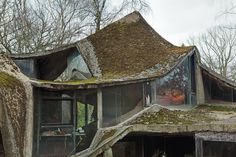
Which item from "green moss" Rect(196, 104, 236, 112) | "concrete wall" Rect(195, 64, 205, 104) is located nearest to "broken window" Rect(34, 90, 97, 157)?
"green moss" Rect(196, 104, 236, 112)

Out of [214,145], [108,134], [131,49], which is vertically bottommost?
[214,145]

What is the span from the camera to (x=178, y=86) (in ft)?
53.4

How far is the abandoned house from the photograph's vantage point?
487 inches

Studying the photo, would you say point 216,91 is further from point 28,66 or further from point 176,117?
point 28,66

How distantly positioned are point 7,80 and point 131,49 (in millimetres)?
6721

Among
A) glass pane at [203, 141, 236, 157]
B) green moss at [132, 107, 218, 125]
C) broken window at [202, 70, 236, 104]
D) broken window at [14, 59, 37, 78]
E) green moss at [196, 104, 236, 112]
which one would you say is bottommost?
glass pane at [203, 141, 236, 157]

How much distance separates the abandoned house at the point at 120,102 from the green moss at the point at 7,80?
3 cm

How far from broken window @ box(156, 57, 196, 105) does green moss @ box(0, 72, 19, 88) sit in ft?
17.5

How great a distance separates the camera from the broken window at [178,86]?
50.6ft

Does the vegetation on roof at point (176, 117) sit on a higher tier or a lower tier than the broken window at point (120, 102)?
lower

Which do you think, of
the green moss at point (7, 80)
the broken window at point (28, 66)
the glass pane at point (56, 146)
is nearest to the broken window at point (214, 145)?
the glass pane at point (56, 146)

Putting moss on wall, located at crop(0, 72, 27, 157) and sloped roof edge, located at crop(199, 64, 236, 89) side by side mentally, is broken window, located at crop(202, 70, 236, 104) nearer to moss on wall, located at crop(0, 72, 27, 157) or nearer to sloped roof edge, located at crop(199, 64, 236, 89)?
sloped roof edge, located at crop(199, 64, 236, 89)

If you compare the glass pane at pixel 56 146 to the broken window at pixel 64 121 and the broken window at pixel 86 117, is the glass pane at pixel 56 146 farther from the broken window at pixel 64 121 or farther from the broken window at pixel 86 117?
the broken window at pixel 86 117

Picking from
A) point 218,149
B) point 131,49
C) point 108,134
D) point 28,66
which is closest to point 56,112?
point 108,134
